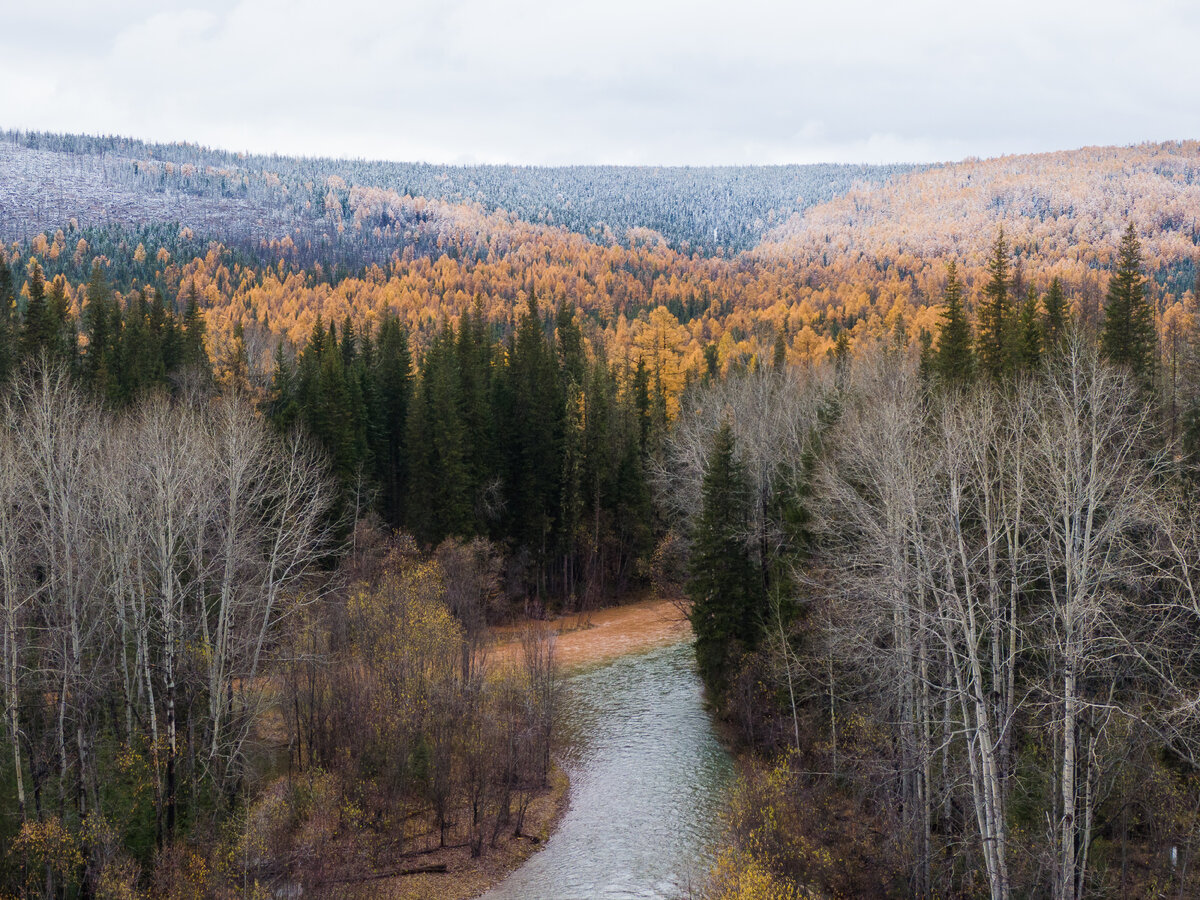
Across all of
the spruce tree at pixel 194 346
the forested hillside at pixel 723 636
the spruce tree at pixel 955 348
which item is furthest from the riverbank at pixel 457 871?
the spruce tree at pixel 194 346

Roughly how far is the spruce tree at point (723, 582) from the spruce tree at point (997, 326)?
18233 millimetres

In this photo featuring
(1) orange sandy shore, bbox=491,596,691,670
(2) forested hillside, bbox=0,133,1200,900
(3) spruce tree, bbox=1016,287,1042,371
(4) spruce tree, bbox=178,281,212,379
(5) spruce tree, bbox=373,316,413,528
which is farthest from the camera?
(5) spruce tree, bbox=373,316,413,528

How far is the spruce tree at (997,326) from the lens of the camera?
1898 inches

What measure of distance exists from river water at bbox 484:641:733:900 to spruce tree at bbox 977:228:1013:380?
25.5m

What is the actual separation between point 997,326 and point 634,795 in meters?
36.4

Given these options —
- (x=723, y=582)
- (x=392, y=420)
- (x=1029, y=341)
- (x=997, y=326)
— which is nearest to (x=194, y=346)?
(x=392, y=420)

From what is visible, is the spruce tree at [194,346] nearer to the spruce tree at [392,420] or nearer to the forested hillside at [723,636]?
the forested hillside at [723,636]

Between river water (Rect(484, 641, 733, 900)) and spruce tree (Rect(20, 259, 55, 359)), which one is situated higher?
spruce tree (Rect(20, 259, 55, 359))

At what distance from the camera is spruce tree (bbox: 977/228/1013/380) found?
4822 centimetres

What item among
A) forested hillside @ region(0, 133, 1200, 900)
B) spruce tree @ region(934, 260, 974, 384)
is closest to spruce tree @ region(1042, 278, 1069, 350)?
forested hillside @ region(0, 133, 1200, 900)

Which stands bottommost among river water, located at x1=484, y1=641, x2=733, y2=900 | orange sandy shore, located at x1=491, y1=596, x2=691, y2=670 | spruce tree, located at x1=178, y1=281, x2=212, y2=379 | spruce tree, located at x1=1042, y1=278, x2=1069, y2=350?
orange sandy shore, located at x1=491, y1=596, x2=691, y2=670

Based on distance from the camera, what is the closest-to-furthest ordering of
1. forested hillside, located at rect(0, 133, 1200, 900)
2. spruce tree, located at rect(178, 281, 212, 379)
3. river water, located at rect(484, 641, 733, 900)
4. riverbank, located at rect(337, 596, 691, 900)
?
forested hillside, located at rect(0, 133, 1200, 900) < riverbank, located at rect(337, 596, 691, 900) < river water, located at rect(484, 641, 733, 900) < spruce tree, located at rect(178, 281, 212, 379)

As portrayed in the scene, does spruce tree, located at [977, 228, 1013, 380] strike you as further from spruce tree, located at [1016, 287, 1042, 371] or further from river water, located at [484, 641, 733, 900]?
river water, located at [484, 641, 733, 900]

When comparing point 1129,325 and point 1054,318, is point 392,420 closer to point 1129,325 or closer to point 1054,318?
point 1054,318
